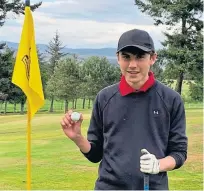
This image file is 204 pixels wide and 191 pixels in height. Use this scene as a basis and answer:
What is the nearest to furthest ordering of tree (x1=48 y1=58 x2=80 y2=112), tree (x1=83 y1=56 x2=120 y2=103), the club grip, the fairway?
the club grip
the fairway
tree (x1=48 y1=58 x2=80 y2=112)
tree (x1=83 y1=56 x2=120 y2=103)

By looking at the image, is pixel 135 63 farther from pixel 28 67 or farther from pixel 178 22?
pixel 178 22

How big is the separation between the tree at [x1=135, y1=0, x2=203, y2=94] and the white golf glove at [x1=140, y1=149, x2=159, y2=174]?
82.0 feet

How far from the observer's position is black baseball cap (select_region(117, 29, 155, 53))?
2.60 m

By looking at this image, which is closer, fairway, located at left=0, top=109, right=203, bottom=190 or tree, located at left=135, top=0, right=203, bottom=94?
fairway, located at left=0, top=109, right=203, bottom=190

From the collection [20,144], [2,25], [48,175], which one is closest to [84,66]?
[2,25]

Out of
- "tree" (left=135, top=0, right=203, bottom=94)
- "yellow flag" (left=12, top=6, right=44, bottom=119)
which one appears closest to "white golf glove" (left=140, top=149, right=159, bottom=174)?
"yellow flag" (left=12, top=6, right=44, bottom=119)

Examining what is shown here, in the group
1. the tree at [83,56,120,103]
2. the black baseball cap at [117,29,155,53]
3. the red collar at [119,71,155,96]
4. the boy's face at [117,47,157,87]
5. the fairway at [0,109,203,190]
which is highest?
the black baseball cap at [117,29,155,53]

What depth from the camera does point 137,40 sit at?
261cm

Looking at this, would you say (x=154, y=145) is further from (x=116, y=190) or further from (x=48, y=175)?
(x=48, y=175)

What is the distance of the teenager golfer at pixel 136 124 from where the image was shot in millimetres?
2580

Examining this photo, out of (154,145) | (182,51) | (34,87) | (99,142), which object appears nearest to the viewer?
(154,145)

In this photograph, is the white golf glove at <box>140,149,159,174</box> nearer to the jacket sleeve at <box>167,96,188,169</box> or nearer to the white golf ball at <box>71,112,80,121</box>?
the jacket sleeve at <box>167,96,188,169</box>

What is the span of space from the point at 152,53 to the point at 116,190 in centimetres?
79

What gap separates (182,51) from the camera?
27.3 meters
